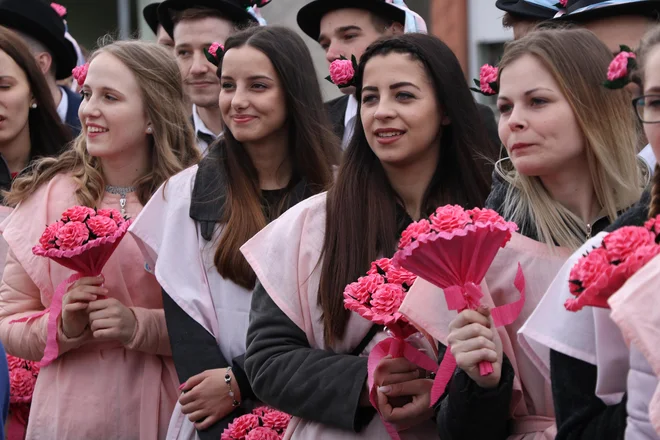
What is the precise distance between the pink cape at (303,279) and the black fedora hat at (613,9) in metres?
1.60

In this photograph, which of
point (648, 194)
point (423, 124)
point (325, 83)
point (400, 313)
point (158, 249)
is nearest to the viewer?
point (648, 194)

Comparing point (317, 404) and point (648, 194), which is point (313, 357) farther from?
point (648, 194)

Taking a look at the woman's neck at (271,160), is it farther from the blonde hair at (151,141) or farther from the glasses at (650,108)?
the glasses at (650,108)

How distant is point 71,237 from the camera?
4.27 meters

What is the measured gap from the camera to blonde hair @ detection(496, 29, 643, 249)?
131 inches

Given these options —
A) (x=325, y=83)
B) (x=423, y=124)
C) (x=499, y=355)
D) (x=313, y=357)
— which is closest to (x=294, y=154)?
(x=423, y=124)

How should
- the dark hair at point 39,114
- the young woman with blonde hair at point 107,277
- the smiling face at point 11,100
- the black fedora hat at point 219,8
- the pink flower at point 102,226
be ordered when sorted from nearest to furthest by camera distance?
the pink flower at point 102,226
the young woman with blonde hair at point 107,277
the smiling face at point 11,100
the dark hair at point 39,114
the black fedora hat at point 219,8

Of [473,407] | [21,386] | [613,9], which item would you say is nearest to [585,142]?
[473,407]

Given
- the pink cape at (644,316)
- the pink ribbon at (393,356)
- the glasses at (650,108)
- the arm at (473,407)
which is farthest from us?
the pink ribbon at (393,356)

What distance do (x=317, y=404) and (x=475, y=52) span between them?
29.0 feet

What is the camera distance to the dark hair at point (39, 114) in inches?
224

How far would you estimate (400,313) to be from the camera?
3283 mm

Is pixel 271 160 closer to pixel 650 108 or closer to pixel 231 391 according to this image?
pixel 231 391

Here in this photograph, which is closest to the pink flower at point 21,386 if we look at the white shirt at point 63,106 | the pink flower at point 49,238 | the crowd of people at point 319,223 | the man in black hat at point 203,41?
the crowd of people at point 319,223
